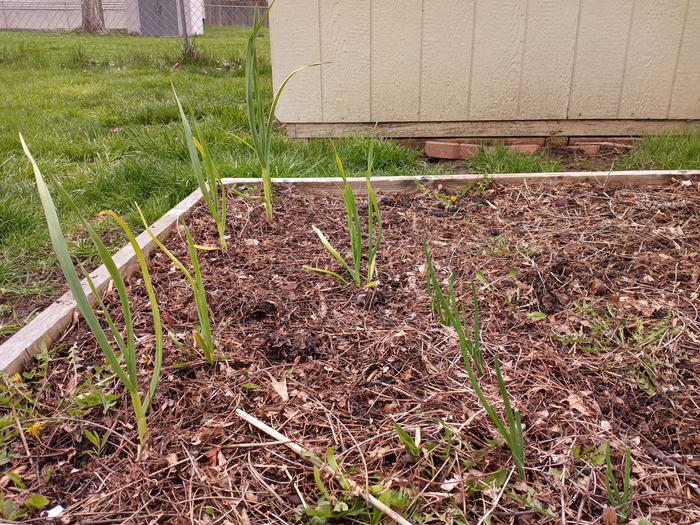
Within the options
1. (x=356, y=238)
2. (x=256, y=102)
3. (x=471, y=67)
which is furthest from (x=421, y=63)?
(x=356, y=238)

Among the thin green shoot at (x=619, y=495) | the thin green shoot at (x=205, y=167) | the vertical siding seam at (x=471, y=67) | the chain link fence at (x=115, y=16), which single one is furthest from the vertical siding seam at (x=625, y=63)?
the chain link fence at (x=115, y=16)

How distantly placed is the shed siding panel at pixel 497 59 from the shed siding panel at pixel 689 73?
89 cm

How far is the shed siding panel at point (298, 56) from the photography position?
3014 mm

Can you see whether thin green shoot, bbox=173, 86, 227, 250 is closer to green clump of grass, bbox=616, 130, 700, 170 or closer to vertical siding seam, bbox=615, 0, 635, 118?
green clump of grass, bbox=616, 130, 700, 170

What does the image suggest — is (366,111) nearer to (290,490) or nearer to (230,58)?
(290,490)

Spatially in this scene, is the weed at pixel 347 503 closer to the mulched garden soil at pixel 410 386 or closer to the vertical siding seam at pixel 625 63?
the mulched garden soil at pixel 410 386

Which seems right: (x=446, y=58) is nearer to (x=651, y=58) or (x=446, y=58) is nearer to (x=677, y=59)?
(x=651, y=58)

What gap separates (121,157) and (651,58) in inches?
117

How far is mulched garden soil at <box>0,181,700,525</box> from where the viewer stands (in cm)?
93

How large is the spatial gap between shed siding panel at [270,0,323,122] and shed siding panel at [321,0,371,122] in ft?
0.15

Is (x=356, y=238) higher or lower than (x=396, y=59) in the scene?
lower

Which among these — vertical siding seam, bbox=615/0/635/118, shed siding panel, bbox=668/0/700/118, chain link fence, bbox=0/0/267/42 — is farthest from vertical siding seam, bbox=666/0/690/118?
chain link fence, bbox=0/0/267/42

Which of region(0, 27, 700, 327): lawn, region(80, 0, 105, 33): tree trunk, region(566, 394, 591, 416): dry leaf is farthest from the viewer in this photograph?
region(80, 0, 105, 33): tree trunk

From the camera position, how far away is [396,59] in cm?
309
